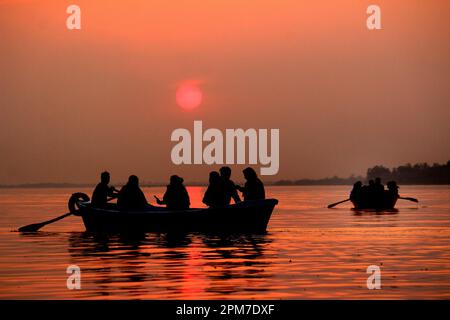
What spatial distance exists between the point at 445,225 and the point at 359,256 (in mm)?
19188

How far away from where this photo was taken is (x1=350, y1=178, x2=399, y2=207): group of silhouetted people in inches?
2393

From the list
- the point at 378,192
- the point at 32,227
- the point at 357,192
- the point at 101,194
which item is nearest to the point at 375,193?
the point at 378,192

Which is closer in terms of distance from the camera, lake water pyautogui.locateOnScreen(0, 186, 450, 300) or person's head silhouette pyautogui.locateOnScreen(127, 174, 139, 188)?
lake water pyautogui.locateOnScreen(0, 186, 450, 300)

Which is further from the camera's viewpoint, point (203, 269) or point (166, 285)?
point (203, 269)

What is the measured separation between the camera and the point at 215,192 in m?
31.3

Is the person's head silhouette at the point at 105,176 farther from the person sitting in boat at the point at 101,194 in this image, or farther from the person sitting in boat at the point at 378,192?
the person sitting in boat at the point at 378,192

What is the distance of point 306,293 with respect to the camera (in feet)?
56.3

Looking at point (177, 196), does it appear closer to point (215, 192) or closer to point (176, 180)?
point (176, 180)

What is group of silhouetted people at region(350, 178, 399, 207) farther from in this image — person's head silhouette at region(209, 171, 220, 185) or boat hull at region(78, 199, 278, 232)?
person's head silhouette at region(209, 171, 220, 185)

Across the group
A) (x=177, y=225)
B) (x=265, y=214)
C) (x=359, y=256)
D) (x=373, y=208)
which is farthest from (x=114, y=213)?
(x=373, y=208)

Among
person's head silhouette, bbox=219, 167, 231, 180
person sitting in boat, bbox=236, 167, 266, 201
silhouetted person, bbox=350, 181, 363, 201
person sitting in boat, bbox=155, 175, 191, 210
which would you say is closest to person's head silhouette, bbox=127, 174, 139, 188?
person sitting in boat, bbox=155, 175, 191, 210

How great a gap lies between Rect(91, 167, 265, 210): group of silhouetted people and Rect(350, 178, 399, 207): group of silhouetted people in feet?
95.2
